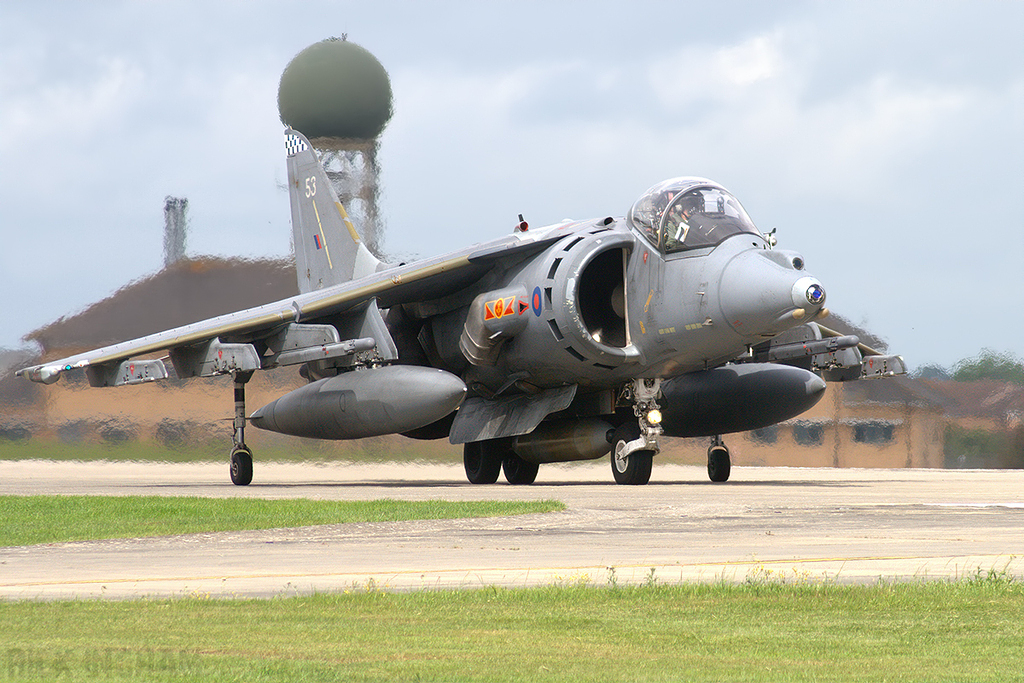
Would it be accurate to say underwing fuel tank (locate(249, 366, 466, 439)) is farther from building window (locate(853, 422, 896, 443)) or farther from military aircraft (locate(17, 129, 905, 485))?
building window (locate(853, 422, 896, 443))

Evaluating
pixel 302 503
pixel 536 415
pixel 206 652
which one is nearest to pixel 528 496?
pixel 302 503

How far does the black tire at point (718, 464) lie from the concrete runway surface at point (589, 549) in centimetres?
431

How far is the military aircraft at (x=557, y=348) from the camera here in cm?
1830

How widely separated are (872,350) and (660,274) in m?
5.56

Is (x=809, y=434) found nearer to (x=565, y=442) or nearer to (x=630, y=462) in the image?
(x=565, y=442)

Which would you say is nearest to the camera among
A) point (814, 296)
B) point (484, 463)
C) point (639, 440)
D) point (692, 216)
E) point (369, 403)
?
point (814, 296)

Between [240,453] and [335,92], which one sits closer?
[240,453]

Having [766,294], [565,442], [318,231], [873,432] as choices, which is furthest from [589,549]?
Answer: [873,432]

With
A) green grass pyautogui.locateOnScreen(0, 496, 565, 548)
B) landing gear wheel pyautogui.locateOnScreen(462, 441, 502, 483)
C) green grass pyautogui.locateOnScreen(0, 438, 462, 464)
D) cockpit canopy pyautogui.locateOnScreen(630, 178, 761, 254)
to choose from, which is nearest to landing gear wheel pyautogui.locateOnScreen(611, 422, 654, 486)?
cockpit canopy pyautogui.locateOnScreen(630, 178, 761, 254)

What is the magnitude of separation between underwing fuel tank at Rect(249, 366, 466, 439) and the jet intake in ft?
6.73

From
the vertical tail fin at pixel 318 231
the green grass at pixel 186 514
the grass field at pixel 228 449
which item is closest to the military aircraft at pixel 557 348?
the vertical tail fin at pixel 318 231

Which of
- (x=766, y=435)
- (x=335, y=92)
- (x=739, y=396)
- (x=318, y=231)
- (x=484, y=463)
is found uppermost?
(x=335, y=92)

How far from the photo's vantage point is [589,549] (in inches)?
372

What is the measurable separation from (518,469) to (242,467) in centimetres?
456
